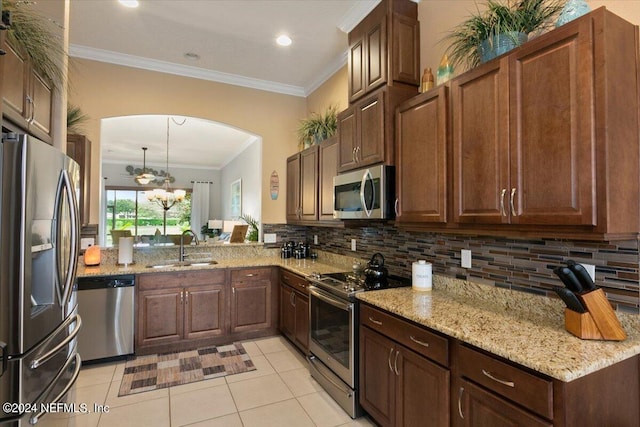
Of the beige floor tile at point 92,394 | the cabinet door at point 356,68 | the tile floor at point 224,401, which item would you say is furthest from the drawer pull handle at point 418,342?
the beige floor tile at point 92,394

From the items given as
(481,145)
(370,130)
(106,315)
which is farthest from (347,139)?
(106,315)

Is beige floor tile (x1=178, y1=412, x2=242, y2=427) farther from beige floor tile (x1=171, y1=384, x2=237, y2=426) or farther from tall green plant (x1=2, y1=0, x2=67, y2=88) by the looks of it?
tall green plant (x1=2, y1=0, x2=67, y2=88)

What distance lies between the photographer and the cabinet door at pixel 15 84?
1.59 meters

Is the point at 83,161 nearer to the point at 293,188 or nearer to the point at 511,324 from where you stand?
the point at 293,188

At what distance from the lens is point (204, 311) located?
3.61 meters

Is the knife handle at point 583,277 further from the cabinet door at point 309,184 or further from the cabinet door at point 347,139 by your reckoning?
the cabinet door at point 309,184

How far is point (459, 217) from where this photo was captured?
76.0 inches

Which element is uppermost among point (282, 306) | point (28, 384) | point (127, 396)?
point (28, 384)

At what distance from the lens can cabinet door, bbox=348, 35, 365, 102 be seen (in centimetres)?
284

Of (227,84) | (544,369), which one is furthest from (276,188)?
(544,369)

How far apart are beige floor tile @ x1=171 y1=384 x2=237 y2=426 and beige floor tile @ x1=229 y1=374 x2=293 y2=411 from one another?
0.21ft

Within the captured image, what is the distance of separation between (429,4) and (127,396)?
12.9 ft

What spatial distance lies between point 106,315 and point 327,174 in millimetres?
2572

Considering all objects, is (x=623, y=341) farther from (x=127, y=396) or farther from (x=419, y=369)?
(x=127, y=396)
